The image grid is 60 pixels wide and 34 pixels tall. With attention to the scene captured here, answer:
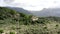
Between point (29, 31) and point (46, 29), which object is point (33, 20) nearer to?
point (46, 29)

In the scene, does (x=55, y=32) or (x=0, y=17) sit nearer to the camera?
(x=55, y=32)

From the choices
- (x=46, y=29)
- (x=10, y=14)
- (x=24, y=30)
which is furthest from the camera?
(x=10, y=14)

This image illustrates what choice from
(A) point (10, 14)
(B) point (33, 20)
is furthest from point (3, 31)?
(A) point (10, 14)

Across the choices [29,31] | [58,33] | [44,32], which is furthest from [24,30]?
[58,33]

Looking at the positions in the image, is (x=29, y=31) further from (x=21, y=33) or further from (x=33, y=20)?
(x=33, y=20)

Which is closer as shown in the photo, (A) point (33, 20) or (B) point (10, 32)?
(B) point (10, 32)

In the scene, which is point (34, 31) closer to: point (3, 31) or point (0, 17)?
point (3, 31)

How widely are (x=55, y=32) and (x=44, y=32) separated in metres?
3.62

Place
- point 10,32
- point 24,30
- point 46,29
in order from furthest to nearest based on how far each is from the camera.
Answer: point 46,29 < point 24,30 < point 10,32

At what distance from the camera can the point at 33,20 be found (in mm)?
76688

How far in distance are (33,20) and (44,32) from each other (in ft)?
69.2

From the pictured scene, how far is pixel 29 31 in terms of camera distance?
55031mm

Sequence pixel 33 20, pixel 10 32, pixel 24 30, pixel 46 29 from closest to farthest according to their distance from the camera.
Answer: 1. pixel 10 32
2. pixel 24 30
3. pixel 46 29
4. pixel 33 20

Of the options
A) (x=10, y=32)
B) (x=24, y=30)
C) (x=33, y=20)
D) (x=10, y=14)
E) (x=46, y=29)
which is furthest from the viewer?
(x=10, y=14)
